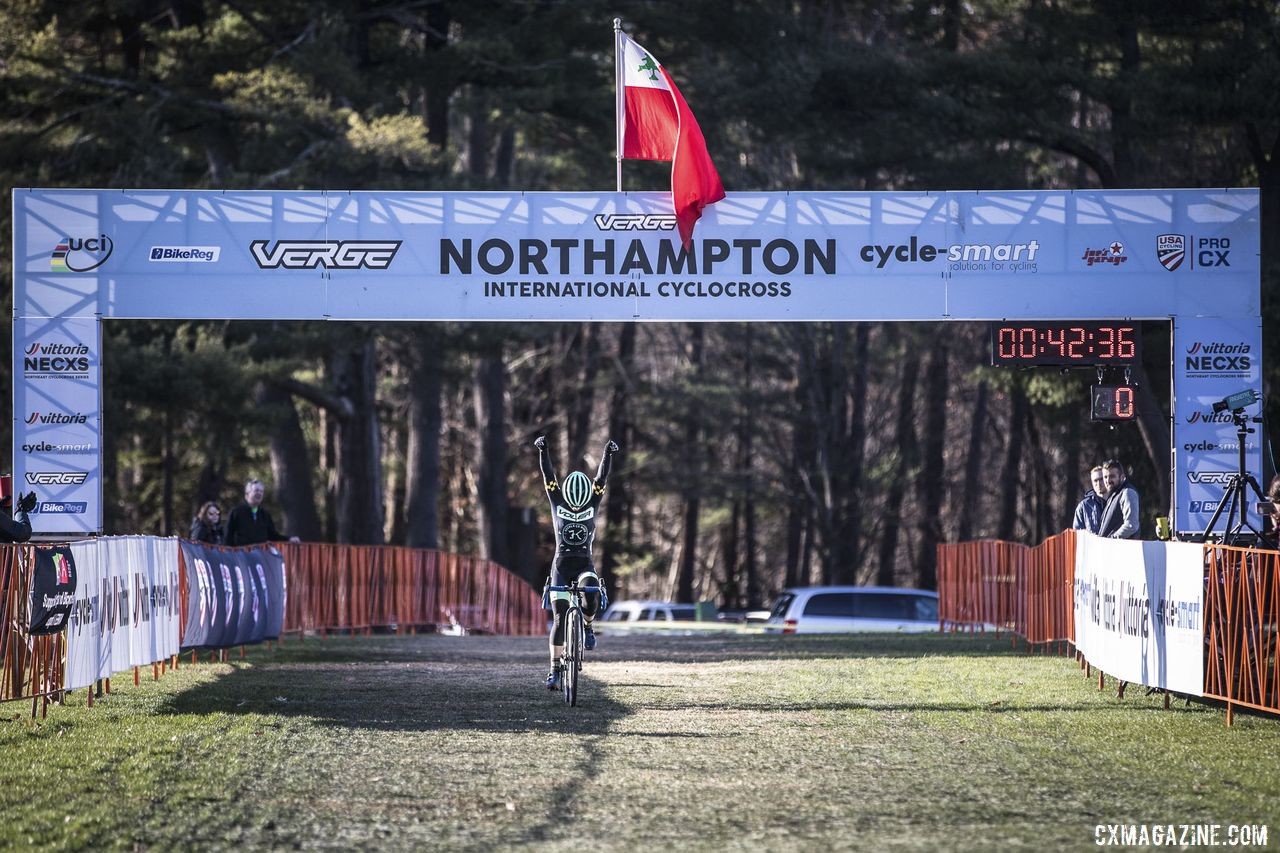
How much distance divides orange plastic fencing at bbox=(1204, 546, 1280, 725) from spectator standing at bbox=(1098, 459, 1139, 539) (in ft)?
15.1

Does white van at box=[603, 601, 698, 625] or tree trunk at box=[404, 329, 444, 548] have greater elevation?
tree trunk at box=[404, 329, 444, 548]

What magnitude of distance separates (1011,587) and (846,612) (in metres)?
8.68

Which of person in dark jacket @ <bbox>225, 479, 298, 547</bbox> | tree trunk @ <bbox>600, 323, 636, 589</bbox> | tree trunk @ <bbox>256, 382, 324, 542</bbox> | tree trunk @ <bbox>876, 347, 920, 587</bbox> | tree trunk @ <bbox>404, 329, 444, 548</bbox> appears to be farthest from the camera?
tree trunk @ <bbox>600, 323, 636, 589</bbox>

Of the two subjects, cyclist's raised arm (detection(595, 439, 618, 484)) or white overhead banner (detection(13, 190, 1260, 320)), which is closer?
cyclist's raised arm (detection(595, 439, 618, 484))

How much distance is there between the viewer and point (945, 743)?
11344mm

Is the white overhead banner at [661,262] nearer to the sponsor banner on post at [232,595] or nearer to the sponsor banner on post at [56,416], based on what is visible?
the sponsor banner on post at [56,416]

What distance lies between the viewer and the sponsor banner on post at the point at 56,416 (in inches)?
710

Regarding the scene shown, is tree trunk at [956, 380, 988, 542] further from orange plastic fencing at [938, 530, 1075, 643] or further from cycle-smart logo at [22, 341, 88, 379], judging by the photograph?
cycle-smart logo at [22, 341, 88, 379]

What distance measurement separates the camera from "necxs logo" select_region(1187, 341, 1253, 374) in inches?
719

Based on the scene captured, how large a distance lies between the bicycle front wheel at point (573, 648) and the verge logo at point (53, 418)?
714 cm

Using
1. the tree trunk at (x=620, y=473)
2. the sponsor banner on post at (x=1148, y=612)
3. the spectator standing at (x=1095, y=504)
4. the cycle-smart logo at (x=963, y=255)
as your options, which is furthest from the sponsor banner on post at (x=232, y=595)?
the tree trunk at (x=620, y=473)

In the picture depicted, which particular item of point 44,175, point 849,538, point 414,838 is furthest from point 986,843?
point 849,538

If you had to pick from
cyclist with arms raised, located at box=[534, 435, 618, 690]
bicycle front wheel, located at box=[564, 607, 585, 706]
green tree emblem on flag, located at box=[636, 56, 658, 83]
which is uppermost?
green tree emblem on flag, located at box=[636, 56, 658, 83]

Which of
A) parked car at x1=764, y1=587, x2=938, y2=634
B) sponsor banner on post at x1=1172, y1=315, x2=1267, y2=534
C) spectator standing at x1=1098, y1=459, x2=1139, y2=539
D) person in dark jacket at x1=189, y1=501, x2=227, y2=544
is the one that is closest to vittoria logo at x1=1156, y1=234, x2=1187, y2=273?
sponsor banner on post at x1=1172, y1=315, x2=1267, y2=534
